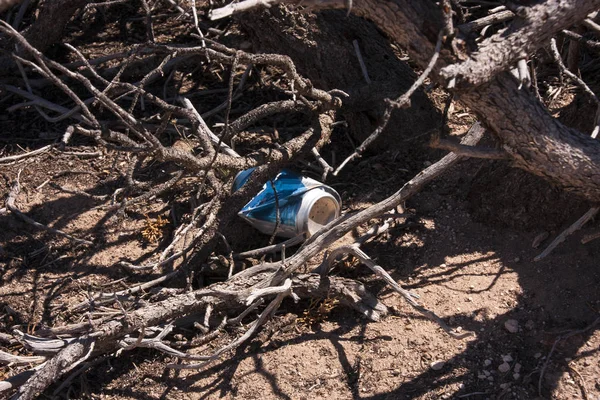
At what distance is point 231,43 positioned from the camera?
447cm

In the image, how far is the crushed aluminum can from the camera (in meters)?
3.34

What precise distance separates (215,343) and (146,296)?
1.26ft

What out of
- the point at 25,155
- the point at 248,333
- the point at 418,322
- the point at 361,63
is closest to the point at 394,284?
the point at 418,322

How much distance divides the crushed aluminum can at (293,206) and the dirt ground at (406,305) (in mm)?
121

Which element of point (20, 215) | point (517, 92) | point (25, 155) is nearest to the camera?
point (517, 92)

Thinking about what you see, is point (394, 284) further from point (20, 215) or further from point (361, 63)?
point (20, 215)

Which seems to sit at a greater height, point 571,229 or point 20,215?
point 571,229

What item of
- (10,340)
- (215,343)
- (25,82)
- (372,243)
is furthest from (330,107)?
(25,82)

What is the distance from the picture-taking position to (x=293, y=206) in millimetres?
3361

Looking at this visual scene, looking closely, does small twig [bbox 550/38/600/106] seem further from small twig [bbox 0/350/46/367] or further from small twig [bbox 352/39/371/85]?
small twig [bbox 0/350/46/367]

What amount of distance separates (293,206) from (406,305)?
70 centimetres

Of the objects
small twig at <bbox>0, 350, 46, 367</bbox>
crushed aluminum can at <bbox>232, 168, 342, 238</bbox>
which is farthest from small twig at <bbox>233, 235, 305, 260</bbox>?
small twig at <bbox>0, 350, 46, 367</bbox>

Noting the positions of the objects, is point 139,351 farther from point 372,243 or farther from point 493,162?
point 493,162

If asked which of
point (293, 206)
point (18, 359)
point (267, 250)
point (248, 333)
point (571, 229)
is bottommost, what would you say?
point (18, 359)
